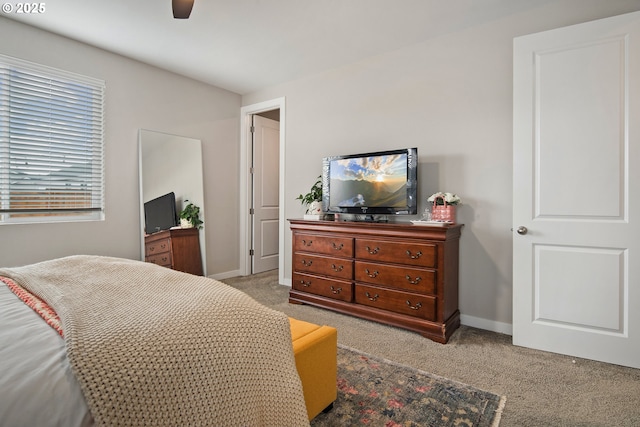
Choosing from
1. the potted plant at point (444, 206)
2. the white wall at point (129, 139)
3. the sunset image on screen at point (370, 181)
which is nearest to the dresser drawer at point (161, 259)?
the white wall at point (129, 139)

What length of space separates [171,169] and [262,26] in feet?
6.39

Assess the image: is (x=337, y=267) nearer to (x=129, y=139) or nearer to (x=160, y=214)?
(x=160, y=214)

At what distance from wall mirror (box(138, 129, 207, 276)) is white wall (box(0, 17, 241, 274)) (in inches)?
2.9

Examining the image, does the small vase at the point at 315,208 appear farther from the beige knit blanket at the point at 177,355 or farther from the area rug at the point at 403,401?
the beige knit blanket at the point at 177,355

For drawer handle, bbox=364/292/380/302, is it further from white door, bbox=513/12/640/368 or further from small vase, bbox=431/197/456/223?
white door, bbox=513/12/640/368

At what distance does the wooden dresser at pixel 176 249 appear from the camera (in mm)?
3670

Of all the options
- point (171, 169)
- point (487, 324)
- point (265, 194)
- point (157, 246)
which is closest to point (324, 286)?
point (487, 324)

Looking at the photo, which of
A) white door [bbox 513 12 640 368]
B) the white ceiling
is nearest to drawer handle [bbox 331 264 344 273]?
white door [bbox 513 12 640 368]

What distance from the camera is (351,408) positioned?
167 centimetres

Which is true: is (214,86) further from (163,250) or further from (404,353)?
→ (404,353)

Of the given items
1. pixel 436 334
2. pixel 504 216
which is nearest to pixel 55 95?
pixel 436 334

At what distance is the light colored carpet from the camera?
1.66 m

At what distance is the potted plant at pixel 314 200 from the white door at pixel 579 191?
183cm

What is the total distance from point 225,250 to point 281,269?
34.4 inches
